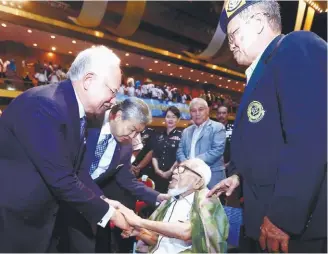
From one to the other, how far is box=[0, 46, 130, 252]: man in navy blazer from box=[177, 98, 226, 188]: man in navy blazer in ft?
7.11

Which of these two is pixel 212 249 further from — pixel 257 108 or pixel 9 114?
pixel 9 114

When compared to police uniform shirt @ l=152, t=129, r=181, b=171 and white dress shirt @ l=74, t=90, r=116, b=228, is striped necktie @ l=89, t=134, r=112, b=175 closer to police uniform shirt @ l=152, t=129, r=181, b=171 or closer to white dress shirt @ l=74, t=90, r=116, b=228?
white dress shirt @ l=74, t=90, r=116, b=228

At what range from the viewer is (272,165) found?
1.17 m

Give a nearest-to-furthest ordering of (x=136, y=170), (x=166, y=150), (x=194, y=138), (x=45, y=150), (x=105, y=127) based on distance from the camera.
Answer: (x=45, y=150)
(x=105, y=127)
(x=194, y=138)
(x=136, y=170)
(x=166, y=150)

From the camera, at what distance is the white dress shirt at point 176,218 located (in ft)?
6.60

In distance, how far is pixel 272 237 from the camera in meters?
1.10

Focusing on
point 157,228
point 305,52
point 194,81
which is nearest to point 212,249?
point 157,228

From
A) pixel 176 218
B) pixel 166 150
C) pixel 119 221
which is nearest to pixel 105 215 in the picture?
pixel 119 221

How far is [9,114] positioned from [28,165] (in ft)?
0.96

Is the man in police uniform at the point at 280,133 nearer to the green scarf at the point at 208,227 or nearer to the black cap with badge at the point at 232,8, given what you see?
the black cap with badge at the point at 232,8

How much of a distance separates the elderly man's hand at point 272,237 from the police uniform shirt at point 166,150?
124 inches

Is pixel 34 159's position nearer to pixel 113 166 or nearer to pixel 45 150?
pixel 45 150

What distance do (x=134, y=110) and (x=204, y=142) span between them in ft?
5.17

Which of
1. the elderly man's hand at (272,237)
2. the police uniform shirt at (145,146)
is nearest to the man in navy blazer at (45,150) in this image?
the elderly man's hand at (272,237)
